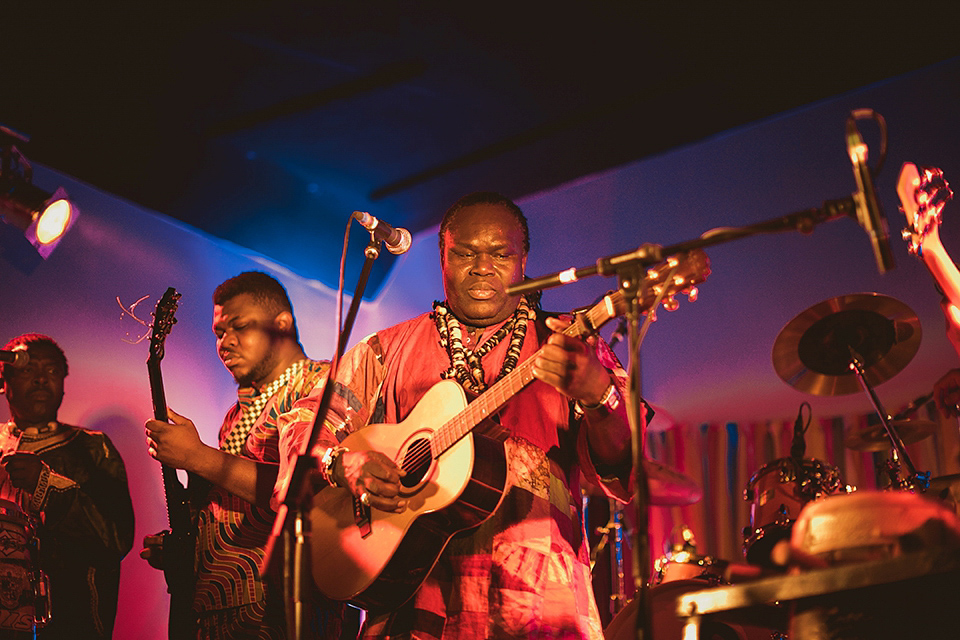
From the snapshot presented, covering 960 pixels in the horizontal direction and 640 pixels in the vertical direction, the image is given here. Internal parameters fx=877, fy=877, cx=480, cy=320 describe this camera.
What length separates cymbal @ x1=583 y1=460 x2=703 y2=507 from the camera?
5.51 m

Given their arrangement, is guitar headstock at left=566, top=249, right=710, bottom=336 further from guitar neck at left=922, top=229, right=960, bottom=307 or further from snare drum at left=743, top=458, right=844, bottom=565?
snare drum at left=743, top=458, right=844, bottom=565

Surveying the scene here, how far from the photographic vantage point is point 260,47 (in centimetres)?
580

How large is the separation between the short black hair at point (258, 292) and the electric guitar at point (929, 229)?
126 inches

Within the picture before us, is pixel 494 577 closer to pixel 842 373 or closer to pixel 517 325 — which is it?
pixel 517 325

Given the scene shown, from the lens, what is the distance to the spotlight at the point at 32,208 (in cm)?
476

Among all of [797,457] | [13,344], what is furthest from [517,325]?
[13,344]

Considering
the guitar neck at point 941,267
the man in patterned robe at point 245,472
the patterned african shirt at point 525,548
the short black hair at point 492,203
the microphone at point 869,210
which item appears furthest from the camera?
the man in patterned robe at point 245,472

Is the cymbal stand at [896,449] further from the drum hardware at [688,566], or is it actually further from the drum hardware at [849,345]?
the drum hardware at [688,566]

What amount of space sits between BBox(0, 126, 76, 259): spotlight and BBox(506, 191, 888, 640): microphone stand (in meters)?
3.49

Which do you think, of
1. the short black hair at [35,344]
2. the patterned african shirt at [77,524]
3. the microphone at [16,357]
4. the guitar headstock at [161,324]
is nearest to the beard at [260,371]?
the guitar headstock at [161,324]

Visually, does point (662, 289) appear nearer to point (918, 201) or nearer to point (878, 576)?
point (878, 576)

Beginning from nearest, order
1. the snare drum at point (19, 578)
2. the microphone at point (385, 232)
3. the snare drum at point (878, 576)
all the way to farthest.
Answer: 1. the snare drum at point (878, 576)
2. the microphone at point (385, 232)
3. the snare drum at point (19, 578)

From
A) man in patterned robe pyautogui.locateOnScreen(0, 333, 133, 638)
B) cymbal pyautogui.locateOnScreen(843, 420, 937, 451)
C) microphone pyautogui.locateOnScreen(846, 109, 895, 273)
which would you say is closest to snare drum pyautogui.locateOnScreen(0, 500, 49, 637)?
man in patterned robe pyautogui.locateOnScreen(0, 333, 133, 638)

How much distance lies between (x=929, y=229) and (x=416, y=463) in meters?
2.25
